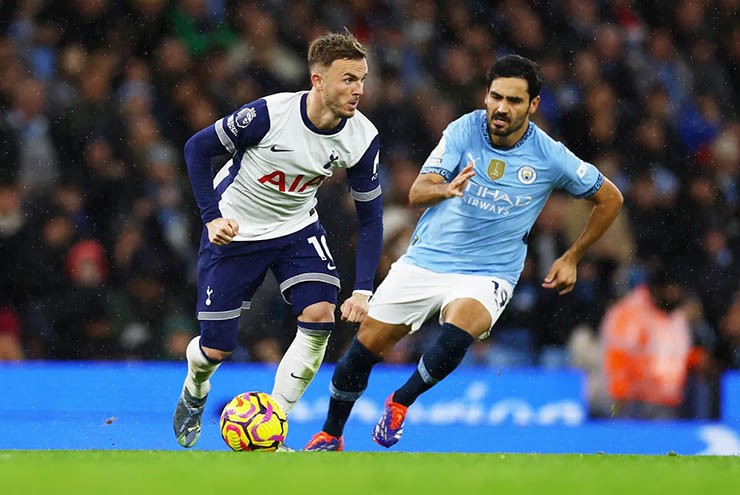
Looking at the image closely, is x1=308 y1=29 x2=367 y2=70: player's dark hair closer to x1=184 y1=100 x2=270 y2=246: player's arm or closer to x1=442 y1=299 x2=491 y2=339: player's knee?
x1=184 y1=100 x2=270 y2=246: player's arm

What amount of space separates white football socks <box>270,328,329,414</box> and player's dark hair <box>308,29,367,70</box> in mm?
1484

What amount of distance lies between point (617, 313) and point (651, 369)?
0.55m

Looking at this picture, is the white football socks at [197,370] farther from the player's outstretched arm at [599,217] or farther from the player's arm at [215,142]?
the player's outstretched arm at [599,217]

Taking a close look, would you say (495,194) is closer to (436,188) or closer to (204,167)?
(436,188)

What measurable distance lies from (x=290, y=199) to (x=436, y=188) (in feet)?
2.67

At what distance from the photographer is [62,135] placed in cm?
1193

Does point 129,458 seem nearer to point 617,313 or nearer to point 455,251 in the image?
point 455,251

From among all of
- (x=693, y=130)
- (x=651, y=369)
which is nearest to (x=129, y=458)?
(x=651, y=369)

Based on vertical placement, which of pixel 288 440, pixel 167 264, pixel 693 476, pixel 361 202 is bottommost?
pixel 288 440

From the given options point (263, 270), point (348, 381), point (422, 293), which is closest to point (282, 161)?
point (263, 270)

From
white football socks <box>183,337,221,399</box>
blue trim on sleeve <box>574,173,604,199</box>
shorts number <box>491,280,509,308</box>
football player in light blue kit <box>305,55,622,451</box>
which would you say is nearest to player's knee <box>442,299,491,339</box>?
football player in light blue kit <box>305,55,622,451</box>

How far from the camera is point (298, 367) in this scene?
7645mm

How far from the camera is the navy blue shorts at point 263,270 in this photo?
24.7 ft

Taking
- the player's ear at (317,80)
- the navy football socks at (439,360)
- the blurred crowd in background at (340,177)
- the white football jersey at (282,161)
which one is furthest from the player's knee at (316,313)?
the blurred crowd in background at (340,177)
